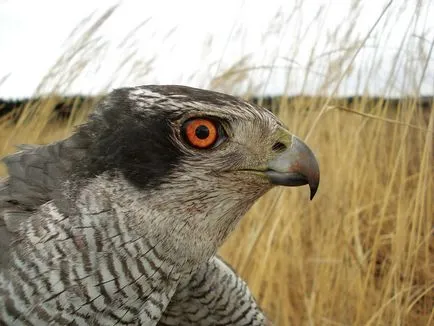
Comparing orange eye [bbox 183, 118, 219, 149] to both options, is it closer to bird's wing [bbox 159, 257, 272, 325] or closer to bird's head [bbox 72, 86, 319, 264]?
bird's head [bbox 72, 86, 319, 264]

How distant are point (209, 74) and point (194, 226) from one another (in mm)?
2517

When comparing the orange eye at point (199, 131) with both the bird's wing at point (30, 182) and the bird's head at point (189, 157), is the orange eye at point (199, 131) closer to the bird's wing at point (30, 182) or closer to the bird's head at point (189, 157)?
the bird's head at point (189, 157)

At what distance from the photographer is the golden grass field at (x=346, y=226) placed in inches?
112

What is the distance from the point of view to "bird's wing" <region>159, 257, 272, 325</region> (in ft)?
6.96

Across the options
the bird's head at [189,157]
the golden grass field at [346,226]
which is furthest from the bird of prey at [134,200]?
the golden grass field at [346,226]

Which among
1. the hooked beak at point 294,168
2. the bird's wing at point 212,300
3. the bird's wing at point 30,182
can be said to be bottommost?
the bird's wing at point 212,300

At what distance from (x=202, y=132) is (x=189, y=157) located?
72 mm

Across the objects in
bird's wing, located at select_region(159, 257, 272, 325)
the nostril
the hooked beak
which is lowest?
bird's wing, located at select_region(159, 257, 272, 325)

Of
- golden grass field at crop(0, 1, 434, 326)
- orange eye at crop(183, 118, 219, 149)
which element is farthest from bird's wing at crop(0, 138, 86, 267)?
golden grass field at crop(0, 1, 434, 326)

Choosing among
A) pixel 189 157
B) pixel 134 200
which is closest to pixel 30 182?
pixel 134 200

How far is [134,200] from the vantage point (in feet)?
5.20

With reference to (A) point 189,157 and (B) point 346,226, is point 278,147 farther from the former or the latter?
(B) point 346,226

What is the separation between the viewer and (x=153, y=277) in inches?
64.0

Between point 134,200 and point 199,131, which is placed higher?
point 199,131
